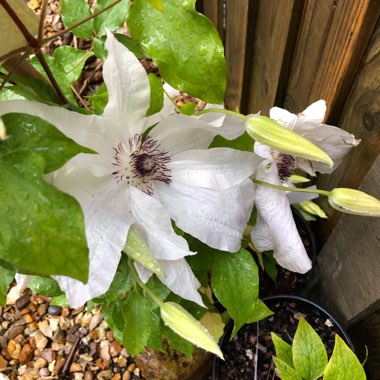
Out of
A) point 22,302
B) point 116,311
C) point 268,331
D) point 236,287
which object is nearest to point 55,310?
point 22,302

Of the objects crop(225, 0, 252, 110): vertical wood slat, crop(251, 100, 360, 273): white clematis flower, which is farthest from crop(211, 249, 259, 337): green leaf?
crop(225, 0, 252, 110): vertical wood slat

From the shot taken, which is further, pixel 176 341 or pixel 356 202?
pixel 176 341

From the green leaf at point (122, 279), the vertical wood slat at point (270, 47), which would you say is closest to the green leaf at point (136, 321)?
the green leaf at point (122, 279)

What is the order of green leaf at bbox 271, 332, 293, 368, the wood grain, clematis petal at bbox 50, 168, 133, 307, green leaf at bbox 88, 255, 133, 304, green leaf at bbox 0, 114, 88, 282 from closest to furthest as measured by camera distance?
green leaf at bbox 0, 114, 88, 282, clematis petal at bbox 50, 168, 133, 307, green leaf at bbox 88, 255, 133, 304, green leaf at bbox 271, 332, 293, 368, the wood grain

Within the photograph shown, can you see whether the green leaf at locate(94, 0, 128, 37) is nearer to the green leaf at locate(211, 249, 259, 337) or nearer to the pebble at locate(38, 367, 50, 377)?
the green leaf at locate(211, 249, 259, 337)

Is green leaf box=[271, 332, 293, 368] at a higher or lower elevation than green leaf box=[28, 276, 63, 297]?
lower

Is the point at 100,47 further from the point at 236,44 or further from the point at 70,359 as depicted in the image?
the point at 70,359
